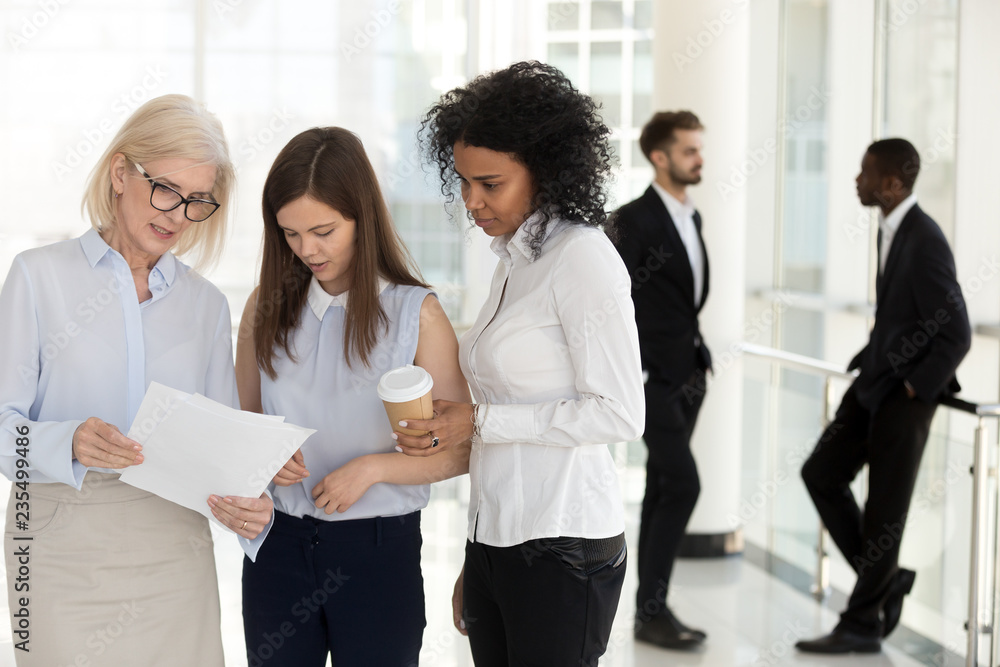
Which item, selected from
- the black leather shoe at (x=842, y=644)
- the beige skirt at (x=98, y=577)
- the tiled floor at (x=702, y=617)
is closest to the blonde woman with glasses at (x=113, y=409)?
the beige skirt at (x=98, y=577)

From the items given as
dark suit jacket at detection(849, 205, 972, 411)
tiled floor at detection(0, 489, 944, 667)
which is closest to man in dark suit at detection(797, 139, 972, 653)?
dark suit jacket at detection(849, 205, 972, 411)

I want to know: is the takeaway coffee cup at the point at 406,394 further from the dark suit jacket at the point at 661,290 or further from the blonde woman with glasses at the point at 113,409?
the dark suit jacket at the point at 661,290

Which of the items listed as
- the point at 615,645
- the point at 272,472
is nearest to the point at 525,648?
the point at 272,472

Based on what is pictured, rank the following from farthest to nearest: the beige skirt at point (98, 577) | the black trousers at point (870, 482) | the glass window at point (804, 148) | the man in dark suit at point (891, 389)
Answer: the glass window at point (804, 148)
the black trousers at point (870, 482)
the man in dark suit at point (891, 389)
the beige skirt at point (98, 577)

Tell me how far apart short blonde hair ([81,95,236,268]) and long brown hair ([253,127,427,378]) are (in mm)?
117

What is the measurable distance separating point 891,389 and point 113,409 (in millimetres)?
2809

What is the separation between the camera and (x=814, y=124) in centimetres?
533

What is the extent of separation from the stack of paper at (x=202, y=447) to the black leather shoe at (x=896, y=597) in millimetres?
2844

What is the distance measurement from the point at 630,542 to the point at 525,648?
3.35 m

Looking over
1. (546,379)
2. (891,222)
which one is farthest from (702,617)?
(546,379)

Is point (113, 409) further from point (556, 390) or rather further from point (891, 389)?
point (891, 389)

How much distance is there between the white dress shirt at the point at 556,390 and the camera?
5.03 ft

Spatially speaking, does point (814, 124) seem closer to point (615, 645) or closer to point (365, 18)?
point (365, 18)

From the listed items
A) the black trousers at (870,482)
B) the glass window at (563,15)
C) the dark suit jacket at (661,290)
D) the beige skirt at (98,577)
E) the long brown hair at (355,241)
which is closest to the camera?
the beige skirt at (98,577)
